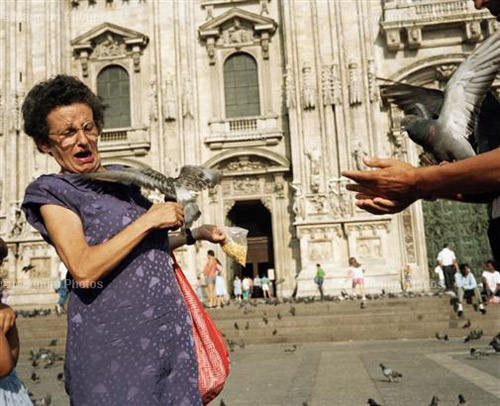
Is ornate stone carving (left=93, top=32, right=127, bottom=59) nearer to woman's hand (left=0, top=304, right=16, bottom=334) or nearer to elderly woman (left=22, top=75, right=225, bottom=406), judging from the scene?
woman's hand (left=0, top=304, right=16, bottom=334)

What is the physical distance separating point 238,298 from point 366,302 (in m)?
6.08

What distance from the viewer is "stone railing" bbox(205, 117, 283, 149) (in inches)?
747

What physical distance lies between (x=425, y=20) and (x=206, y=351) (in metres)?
18.2

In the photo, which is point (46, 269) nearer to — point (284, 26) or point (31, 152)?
point (31, 152)

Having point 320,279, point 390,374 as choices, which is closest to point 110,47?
point 320,279

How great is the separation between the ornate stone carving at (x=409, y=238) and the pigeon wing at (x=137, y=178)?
17.0m

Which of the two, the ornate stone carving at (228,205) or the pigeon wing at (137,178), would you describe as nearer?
the pigeon wing at (137,178)

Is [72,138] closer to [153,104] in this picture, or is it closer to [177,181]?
[177,181]

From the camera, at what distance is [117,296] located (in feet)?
6.25

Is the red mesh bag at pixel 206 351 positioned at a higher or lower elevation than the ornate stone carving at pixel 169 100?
lower

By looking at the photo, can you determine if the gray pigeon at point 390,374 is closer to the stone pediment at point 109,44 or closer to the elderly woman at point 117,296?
the elderly woman at point 117,296

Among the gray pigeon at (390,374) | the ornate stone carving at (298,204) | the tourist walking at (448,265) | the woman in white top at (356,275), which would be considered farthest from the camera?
the ornate stone carving at (298,204)

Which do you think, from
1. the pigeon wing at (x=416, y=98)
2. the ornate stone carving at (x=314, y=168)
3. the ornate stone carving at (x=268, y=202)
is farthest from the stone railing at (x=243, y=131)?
the pigeon wing at (x=416, y=98)

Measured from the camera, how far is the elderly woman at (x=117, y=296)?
6.07 feet
